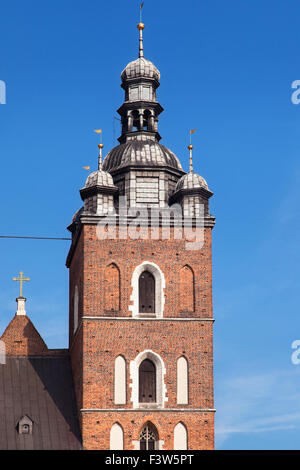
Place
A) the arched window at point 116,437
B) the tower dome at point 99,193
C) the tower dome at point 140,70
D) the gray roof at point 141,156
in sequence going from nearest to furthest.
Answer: the arched window at point 116,437 < the tower dome at point 99,193 < the gray roof at point 141,156 < the tower dome at point 140,70

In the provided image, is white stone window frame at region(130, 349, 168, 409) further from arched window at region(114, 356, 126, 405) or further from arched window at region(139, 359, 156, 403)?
arched window at region(114, 356, 126, 405)

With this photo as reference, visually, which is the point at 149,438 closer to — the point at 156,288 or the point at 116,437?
the point at 116,437

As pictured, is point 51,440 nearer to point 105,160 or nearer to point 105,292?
point 105,292

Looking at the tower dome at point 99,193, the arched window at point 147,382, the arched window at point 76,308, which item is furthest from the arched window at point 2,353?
the tower dome at point 99,193

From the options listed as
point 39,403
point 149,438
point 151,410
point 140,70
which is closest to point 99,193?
point 140,70

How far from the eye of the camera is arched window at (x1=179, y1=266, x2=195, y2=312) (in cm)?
4544

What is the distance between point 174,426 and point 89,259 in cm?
727

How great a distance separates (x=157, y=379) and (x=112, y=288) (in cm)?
396

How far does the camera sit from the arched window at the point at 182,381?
A: 44.2 meters

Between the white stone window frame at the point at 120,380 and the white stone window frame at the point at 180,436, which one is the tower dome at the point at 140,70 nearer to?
the white stone window frame at the point at 120,380

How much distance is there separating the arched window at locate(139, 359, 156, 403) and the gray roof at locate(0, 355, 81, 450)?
2799 mm

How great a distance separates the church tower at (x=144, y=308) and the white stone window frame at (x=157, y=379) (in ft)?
0.13

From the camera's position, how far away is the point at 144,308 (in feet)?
149
